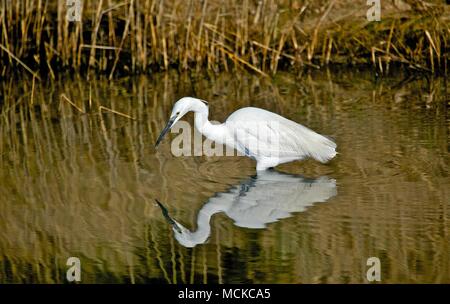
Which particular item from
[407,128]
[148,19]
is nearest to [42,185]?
[407,128]

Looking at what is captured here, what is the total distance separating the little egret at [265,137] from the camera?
18.9ft

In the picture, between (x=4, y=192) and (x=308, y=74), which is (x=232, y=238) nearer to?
(x=4, y=192)

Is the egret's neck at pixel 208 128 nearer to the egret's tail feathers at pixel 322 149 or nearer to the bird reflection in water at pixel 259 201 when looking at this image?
the bird reflection in water at pixel 259 201

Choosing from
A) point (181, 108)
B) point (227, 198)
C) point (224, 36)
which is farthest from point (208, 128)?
point (224, 36)

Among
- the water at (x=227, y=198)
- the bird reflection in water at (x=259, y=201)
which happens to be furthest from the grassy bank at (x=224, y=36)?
the bird reflection in water at (x=259, y=201)

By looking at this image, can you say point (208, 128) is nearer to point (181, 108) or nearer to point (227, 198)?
point (181, 108)

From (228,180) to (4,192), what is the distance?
1.38m

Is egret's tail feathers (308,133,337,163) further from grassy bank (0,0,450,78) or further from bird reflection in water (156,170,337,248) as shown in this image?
grassy bank (0,0,450,78)

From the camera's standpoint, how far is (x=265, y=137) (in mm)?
5797

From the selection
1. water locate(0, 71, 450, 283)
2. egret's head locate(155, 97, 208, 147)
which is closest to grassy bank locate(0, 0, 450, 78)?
water locate(0, 71, 450, 283)

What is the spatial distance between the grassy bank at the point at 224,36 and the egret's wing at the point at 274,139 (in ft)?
8.90

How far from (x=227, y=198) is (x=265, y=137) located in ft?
1.85

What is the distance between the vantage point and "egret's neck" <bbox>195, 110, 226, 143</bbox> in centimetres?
591

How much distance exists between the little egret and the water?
0.41 ft
